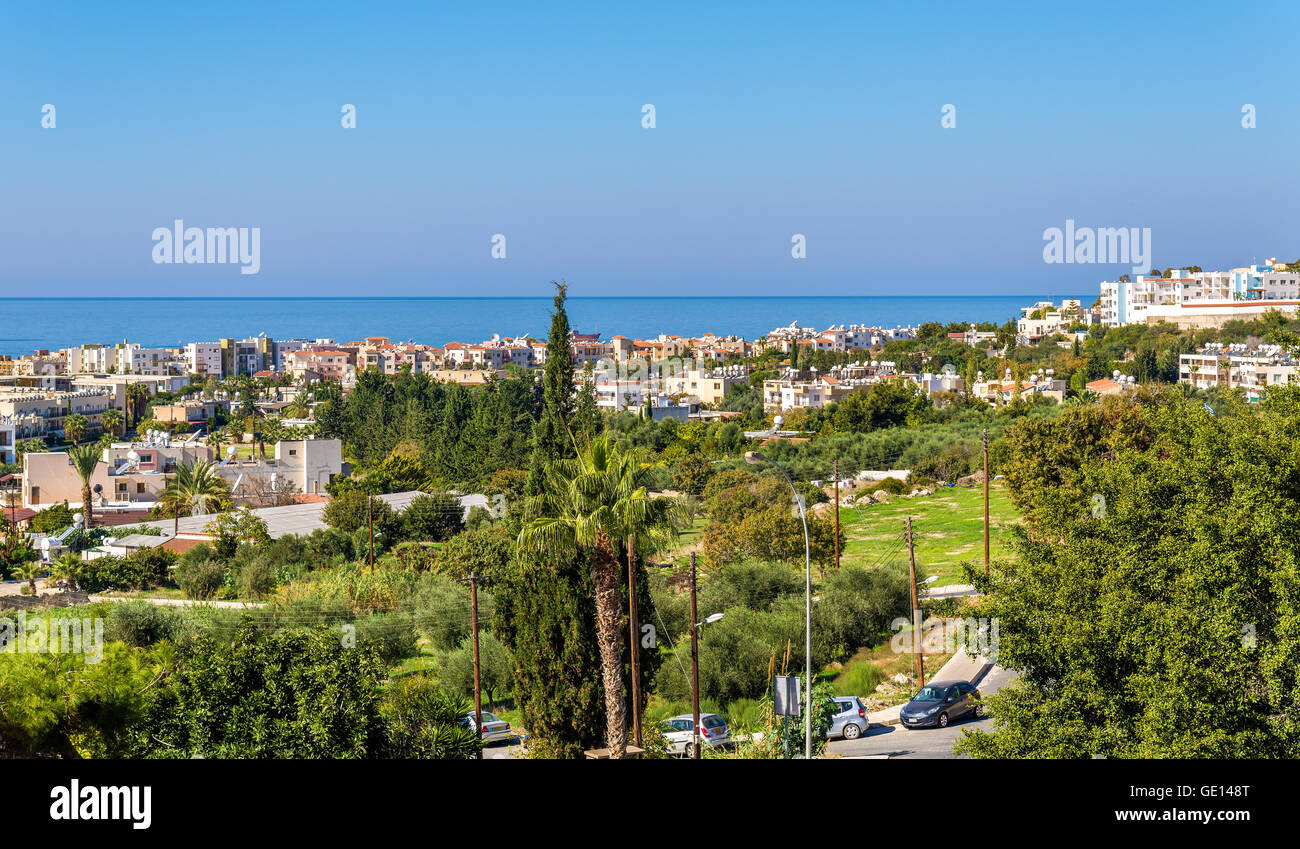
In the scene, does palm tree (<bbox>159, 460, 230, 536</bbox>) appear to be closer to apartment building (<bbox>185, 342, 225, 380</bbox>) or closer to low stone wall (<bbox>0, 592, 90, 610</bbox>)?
low stone wall (<bbox>0, 592, 90, 610</bbox>)

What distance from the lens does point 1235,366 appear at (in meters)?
79.0

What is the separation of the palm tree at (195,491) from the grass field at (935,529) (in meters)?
26.6

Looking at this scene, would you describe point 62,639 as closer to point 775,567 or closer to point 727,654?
point 727,654

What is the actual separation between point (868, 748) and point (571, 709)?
466 centimetres

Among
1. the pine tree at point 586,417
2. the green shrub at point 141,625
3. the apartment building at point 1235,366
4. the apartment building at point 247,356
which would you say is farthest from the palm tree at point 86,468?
the apartment building at point 247,356

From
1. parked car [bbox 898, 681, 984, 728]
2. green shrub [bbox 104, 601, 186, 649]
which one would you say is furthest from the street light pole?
green shrub [bbox 104, 601, 186, 649]

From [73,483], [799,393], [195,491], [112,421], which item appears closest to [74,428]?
[112,421]

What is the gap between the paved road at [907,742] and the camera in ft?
57.1

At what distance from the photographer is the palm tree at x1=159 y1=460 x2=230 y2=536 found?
159ft

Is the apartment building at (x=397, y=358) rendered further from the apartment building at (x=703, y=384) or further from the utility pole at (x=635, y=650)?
the utility pole at (x=635, y=650)

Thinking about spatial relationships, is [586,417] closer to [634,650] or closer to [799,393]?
[634,650]

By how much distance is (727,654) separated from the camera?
22.6m
